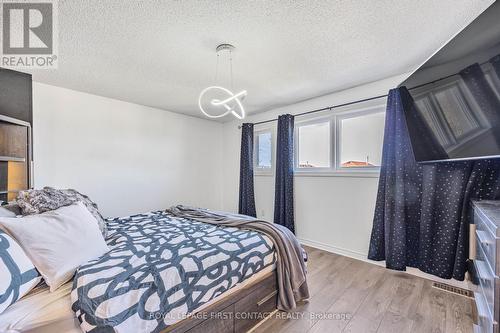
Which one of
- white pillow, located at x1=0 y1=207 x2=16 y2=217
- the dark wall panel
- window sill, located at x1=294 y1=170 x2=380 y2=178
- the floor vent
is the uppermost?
the dark wall panel

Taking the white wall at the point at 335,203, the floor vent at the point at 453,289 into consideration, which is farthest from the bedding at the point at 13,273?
the floor vent at the point at 453,289

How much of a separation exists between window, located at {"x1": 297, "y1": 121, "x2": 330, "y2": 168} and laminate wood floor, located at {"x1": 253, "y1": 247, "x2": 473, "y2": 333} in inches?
62.3

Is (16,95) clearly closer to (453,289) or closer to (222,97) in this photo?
(222,97)

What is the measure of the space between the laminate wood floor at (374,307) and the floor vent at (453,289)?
6 centimetres

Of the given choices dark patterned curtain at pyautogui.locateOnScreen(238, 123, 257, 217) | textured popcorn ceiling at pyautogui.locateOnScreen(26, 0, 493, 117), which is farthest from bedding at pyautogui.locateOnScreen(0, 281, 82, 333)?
dark patterned curtain at pyautogui.locateOnScreen(238, 123, 257, 217)

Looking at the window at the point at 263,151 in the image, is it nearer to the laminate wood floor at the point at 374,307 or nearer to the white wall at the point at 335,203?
the white wall at the point at 335,203

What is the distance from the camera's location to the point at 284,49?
79.5 inches

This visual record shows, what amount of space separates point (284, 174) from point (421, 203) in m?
1.78

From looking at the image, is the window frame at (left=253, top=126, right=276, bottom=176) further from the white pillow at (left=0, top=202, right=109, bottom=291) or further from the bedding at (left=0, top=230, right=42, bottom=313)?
the bedding at (left=0, top=230, right=42, bottom=313)

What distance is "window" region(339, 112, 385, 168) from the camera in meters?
2.74

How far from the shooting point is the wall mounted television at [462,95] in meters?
1.20

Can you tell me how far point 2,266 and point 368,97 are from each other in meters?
3.46

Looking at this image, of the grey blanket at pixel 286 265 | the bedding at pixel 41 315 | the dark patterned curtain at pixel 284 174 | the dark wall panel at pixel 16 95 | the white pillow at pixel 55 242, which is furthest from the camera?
the dark patterned curtain at pixel 284 174

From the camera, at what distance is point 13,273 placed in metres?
0.96
